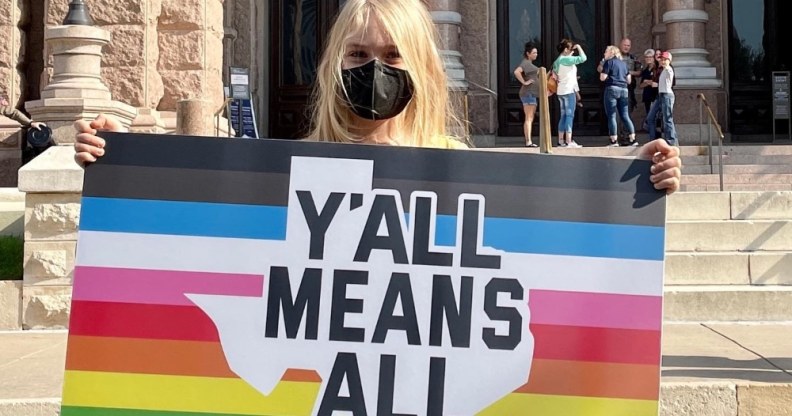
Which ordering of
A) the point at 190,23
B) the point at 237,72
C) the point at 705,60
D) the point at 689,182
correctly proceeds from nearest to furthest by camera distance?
the point at 689,182, the point at 190,23, the point at 237,72, the point at 705,60

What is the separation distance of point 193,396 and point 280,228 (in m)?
0.51

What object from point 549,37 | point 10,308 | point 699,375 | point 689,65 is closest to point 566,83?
point 689,65

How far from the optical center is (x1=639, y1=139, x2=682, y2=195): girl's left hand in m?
2.86

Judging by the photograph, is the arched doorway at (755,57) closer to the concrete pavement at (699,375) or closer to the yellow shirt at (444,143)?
the concrete pavement at (699,375)

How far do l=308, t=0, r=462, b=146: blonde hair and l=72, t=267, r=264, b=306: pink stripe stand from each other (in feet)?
1.59

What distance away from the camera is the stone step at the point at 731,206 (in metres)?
10.5

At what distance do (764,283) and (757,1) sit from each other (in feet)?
37.8

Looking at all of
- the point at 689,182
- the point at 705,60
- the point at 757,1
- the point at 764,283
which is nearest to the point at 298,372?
the point at 764,283

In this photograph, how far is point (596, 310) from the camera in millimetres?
2896

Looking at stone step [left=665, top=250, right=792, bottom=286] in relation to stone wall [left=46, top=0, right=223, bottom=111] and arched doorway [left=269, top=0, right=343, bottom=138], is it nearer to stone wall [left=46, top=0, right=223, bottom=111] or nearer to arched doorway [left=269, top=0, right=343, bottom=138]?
stone wall [left=46, top=0, right=223, bottom=111]

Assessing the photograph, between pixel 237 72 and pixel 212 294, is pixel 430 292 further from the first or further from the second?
pixel 237 72

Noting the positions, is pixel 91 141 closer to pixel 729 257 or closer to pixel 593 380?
pixel 593 380

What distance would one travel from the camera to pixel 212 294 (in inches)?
113

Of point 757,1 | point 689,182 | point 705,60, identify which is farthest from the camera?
point 757,1
